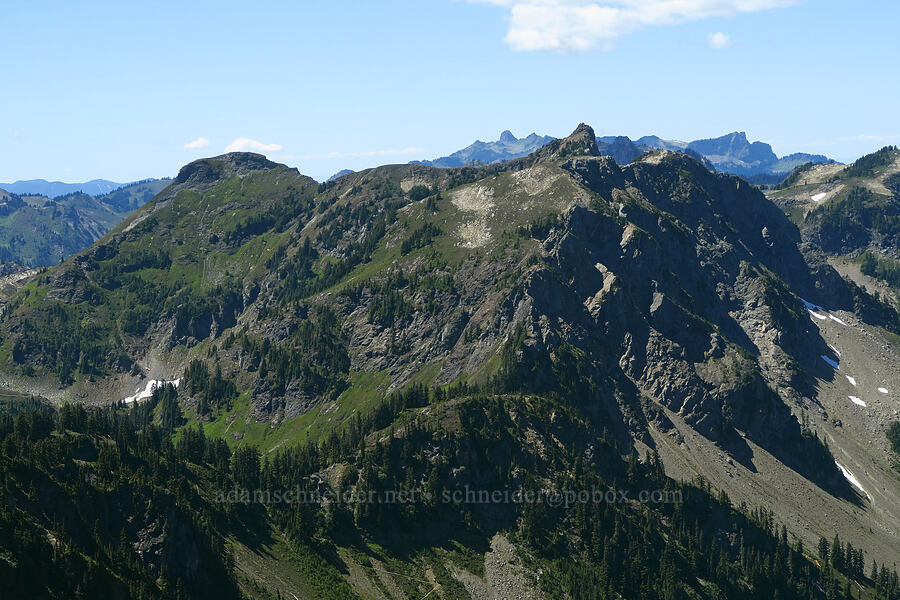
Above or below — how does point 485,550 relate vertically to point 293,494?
below

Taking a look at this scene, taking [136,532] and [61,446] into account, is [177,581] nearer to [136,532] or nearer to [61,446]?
[136,532]

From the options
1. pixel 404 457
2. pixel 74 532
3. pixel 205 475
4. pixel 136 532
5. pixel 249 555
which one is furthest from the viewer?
pixel 404 457

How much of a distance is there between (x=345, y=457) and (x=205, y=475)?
36736mm

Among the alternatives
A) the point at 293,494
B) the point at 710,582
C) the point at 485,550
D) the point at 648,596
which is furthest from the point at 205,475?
the point at 710,582

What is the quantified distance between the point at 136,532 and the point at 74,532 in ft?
46.2

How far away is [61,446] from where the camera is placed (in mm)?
144250

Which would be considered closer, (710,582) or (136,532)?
(136,532)

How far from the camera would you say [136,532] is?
137m

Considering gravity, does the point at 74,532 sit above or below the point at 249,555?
above

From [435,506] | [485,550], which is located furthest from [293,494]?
[485,550]

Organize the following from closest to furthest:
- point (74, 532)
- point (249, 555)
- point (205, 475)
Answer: point (74, 532), point (249, 555), point (205, 475)

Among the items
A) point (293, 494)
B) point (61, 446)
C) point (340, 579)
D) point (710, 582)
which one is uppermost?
point (61, 446)

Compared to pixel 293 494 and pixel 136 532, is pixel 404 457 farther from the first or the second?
pixel 136 532

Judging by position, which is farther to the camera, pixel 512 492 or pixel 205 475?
pixel 512 492
